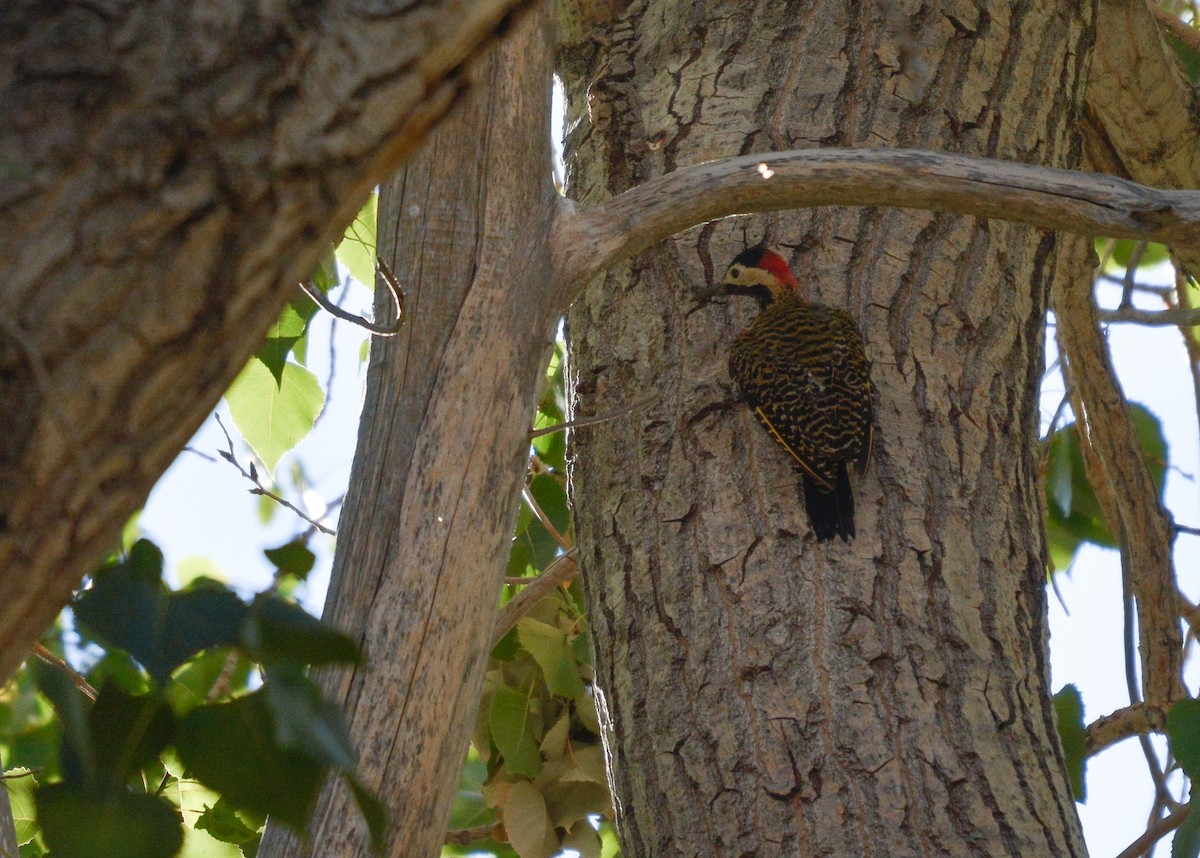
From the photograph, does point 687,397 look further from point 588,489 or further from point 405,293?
point 405,293

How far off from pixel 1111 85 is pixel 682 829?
8.08 ft

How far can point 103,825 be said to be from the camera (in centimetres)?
78

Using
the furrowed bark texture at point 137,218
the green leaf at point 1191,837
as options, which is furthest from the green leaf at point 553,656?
the furrowed bark texture at point 137,218

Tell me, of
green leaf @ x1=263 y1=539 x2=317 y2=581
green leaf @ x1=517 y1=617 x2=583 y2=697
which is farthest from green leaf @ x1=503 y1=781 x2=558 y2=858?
green leaf @ x1=263 y1=539 x2=317 y2=581

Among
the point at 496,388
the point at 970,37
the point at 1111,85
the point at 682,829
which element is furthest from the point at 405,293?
the point at 1111,85

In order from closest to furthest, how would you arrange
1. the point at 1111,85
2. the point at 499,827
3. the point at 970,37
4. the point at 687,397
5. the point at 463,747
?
the point at 463,747 < the point at 687,397 < the point at 970,37 < the point at 499,827 < the point at 1111,85

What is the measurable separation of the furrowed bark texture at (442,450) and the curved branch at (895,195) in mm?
136

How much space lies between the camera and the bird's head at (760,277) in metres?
2.46

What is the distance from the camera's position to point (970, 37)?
2738 mm

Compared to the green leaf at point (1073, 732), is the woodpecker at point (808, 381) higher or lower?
higher

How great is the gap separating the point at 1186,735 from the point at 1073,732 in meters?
0.62

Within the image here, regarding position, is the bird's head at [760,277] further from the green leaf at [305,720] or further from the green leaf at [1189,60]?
the green leaf at [1189,60]

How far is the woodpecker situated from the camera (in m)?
2.20

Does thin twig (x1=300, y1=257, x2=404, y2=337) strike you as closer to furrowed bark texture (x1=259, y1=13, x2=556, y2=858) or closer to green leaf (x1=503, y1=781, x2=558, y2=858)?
furrowed bark texture (x1=259, y1=13, x2=556, y2=858)
